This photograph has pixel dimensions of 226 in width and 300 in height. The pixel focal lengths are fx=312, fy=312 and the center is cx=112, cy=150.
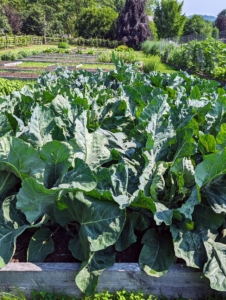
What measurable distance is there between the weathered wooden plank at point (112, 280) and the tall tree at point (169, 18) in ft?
149

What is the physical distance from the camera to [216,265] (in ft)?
6.26

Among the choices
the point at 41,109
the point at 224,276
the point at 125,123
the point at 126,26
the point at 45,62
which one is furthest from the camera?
the point at 126,26

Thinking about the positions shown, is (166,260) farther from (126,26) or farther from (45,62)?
(126,26)

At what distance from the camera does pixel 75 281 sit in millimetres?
1912

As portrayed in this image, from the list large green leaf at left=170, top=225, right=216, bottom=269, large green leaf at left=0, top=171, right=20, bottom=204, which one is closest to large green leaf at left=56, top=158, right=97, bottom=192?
large green leaf at left=0, top=171, right=20, bottom=204

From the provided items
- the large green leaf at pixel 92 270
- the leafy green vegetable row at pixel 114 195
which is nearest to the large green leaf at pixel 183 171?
the leafy green vegetable row at pixel 114 195

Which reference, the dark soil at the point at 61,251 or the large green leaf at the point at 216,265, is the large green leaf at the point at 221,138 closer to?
the large green leaf at the point at 216,265

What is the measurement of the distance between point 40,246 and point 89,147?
762 millimetres

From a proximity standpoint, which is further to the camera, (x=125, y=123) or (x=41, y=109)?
(x=125, y=123)

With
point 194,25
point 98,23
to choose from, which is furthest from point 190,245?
point 194,25

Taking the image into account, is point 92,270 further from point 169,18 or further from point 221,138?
point 169,18

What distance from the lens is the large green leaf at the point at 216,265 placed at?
6.05 ft

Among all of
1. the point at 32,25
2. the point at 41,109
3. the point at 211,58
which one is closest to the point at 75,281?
the point at 41,109

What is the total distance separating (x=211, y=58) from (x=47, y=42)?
34451 millimetres
